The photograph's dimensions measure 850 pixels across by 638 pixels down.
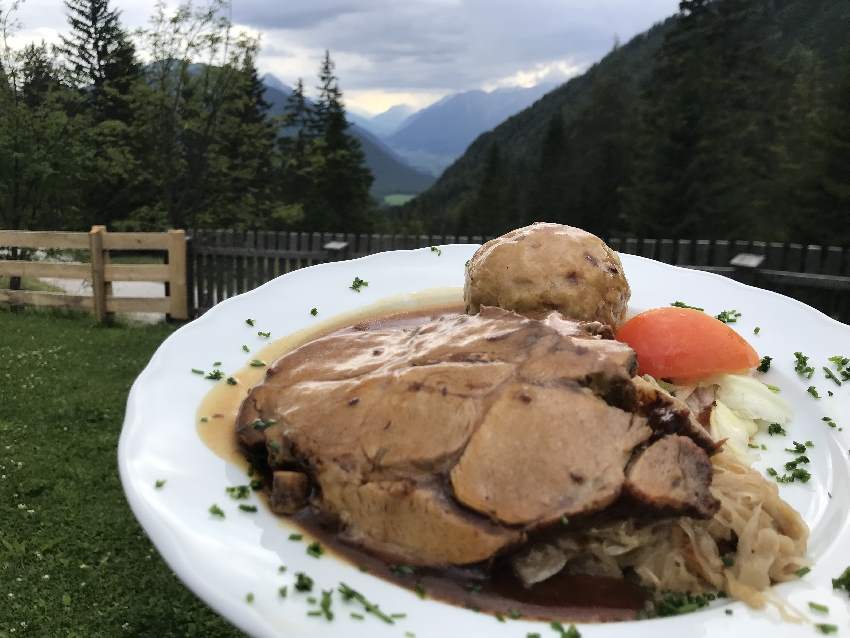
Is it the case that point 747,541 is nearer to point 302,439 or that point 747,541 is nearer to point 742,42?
point 302,439

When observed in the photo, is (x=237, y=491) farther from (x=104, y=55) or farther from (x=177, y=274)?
(x=104, y=55)

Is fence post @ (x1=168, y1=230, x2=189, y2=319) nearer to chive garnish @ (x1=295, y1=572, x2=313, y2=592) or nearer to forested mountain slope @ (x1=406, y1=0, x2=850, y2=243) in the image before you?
chive garnish @ (x1=295, y1=572, x2=313, y2=592)

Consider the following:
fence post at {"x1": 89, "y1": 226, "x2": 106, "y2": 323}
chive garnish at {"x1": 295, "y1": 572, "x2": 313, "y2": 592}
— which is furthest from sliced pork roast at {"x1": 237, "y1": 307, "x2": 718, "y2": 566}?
fence post at {"x1": 89, "y1": 226, "x2": 106, "y2": 323}

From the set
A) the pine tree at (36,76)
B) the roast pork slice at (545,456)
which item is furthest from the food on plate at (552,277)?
the pine tree at (36,76)

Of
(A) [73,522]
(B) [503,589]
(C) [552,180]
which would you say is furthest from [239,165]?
(B) [503,589]

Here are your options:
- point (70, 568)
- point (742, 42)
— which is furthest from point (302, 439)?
point (742, 42)

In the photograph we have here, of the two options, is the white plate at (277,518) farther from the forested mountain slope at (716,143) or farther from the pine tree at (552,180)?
the pine tree at (552,180)
